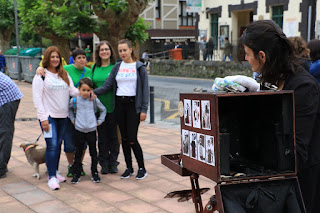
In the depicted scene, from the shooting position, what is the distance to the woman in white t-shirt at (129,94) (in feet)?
18.6

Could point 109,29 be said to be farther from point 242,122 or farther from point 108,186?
point 242,122

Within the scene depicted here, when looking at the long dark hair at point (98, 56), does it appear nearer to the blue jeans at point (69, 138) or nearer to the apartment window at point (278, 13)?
the blue jeans at point (69, 138)

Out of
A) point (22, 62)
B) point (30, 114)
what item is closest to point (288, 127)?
point (30, 114)

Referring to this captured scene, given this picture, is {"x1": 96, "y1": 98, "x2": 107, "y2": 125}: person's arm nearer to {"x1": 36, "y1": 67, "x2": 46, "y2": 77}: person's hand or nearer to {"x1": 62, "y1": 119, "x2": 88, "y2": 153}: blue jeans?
{"x1": 62, "y1": 119, "x2": 88, "y2": 153}: blue jeans

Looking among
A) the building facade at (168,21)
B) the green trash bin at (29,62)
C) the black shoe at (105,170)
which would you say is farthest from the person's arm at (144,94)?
the building facade at (168,21)

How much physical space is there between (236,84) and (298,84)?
34 centimetres

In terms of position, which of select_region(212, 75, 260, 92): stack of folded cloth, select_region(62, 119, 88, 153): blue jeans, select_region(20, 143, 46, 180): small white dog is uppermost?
select_region(212, 75, 260, 92): stack of folded cloth

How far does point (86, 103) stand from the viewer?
224 inches

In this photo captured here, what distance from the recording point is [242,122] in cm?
273

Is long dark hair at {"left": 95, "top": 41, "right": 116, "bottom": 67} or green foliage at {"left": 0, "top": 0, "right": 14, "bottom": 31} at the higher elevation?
green foliage at {"left": 0, "top": 0, "right": 14, "bottom": 31}

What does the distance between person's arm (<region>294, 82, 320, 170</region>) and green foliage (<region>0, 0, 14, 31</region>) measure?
3307cm

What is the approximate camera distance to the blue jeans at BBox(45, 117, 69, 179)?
5508 mm

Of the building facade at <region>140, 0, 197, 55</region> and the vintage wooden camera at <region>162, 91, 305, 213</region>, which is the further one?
the building facade at <region>140, 0, 197, 55</region>

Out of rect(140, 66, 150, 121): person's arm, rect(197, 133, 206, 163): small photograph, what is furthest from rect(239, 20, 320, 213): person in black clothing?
rect(140, 66, 150, 121): person's arm
